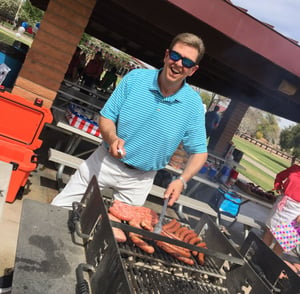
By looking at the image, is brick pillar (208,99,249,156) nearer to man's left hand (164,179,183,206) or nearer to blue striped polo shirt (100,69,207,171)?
blue striped polo shirt (100,69,207,171)

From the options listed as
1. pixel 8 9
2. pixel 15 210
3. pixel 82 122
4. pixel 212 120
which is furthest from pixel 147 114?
pixel 8 9

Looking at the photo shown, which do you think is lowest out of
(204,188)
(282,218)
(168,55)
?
(204,188)

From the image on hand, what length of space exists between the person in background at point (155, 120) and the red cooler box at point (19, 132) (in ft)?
4.82

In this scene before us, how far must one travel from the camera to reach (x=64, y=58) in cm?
448

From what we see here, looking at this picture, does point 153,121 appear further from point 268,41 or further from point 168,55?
point 268,41

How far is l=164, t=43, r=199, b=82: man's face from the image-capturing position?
2.29 metres

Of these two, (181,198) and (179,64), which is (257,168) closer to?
(181,198)

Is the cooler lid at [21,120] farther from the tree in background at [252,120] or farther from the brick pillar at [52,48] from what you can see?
the tree in background at [252,120]

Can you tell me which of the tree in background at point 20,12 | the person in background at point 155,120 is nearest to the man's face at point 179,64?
the person in background at point 155,120

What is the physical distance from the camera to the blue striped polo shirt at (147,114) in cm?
247

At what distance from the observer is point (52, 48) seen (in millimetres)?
4406

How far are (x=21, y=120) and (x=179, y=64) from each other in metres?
2.44

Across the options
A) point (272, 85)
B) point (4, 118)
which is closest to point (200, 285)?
point (4, 118)

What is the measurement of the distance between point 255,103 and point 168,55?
8.08 m
